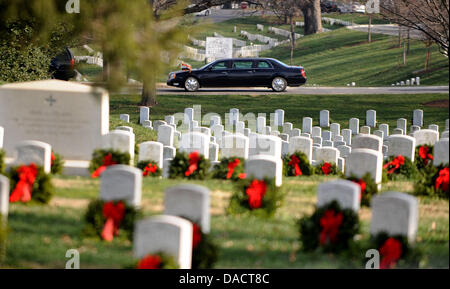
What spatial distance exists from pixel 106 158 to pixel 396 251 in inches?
191

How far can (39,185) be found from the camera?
836 cm

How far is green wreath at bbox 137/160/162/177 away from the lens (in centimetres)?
1093

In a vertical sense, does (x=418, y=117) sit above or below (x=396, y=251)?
above

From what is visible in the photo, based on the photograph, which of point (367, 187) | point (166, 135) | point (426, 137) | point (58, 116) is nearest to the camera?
point (367, 187)

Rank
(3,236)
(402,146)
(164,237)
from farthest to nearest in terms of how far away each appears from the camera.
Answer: (402,146) → (3,236) → (164,237)

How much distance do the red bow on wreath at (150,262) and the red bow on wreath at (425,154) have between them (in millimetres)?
7229

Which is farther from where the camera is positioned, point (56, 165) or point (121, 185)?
point (56, 165)

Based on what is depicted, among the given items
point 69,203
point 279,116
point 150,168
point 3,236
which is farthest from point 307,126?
point 3,236

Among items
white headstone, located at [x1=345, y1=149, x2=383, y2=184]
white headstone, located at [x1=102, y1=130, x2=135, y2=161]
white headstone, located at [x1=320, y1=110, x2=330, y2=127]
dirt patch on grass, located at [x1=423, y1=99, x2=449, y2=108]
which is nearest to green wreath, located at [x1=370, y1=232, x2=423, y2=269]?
Result: white headstone, located at [x1=345, y1=149, x2=383, y2=184]

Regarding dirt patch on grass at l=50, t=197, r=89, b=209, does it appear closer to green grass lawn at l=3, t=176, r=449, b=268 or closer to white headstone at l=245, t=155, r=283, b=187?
green grass lawn at l=3, t=176, r=449, b=268

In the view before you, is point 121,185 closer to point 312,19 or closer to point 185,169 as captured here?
point 185,169

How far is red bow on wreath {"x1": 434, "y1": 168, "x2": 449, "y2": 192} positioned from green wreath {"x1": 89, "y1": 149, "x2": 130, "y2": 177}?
4.16m

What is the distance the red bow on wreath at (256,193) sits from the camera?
8.24m

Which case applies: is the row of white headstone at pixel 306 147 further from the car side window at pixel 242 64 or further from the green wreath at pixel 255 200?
the car side window at pixel 242 64
